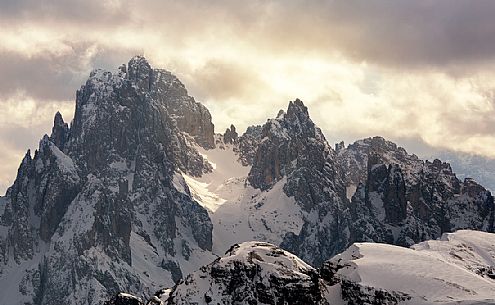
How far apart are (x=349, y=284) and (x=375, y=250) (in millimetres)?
21779

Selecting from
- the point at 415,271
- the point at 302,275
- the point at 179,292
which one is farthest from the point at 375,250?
the point at 179,292

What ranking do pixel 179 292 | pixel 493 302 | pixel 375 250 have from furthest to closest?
pixel 375 250 → pixel 179 292 → pixel 493 302

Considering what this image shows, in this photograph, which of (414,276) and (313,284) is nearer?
(313,284)

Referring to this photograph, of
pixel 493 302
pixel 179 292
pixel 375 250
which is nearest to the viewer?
pixel 493 302

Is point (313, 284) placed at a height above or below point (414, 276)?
below

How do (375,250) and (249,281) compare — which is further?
(375,250)

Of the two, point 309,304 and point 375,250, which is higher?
point 375,250

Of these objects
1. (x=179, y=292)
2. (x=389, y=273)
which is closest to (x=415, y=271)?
(x=389, y=273)

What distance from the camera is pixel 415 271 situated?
593ft

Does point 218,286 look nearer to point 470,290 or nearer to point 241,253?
point 241,253

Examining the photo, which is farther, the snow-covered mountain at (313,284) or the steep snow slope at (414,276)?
the steep snow slope at (414,276)

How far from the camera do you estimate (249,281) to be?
170 metres

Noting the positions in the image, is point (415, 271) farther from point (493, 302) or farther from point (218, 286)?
point (218, 286)

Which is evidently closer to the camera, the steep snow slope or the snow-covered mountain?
the snow-covered mountain
